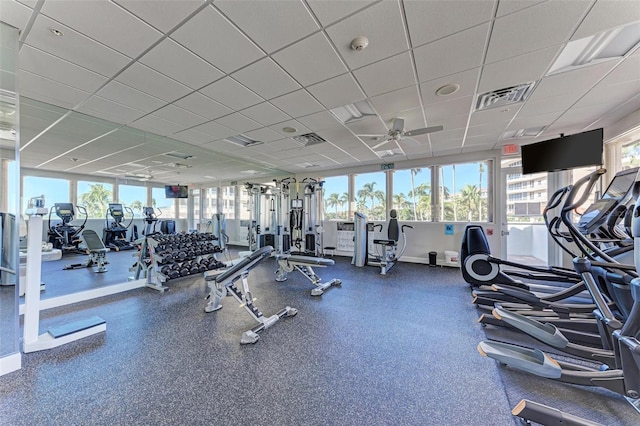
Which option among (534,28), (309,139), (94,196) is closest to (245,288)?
(309,139)

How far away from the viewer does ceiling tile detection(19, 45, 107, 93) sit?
2.17 metres

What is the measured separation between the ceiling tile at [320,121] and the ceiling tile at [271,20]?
1469mm

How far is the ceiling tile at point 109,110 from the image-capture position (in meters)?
3.11

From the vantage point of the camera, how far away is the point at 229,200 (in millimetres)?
8508

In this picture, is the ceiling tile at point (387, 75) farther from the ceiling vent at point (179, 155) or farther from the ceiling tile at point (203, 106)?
the ceiling vent at point (179, 155)

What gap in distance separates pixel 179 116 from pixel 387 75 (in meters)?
3.02

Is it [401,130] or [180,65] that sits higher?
[180,65]

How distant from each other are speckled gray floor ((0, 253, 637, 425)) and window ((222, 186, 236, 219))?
5347 millimetres

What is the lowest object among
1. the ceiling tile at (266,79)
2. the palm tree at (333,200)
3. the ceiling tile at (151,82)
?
the palm tree at (333,200)

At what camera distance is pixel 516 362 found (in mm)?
1634

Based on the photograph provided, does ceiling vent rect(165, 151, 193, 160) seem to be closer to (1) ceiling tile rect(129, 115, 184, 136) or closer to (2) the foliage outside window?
(1) ceiling tile rect(129, 115, 184, 136)

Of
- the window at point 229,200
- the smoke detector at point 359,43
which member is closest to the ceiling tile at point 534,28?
the smoke detector at point 359,43


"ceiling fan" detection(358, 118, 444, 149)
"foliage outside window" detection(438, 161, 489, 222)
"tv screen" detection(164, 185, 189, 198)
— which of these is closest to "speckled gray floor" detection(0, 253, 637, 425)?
"ceiling fan" detection(358, 118, 444, 149)

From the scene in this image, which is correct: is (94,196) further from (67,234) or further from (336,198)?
(336,198)
